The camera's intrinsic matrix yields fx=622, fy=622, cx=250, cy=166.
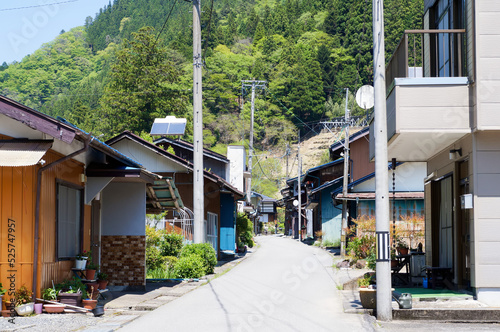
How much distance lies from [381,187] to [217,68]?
219ft

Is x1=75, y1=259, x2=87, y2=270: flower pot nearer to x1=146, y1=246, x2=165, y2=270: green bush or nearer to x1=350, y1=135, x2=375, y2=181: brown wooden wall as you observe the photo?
x1=146, y1=246, x2=165, y2=270: green bush

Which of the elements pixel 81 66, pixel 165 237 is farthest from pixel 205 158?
pixel 81 66

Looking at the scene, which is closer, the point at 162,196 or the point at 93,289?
the point at 93,289

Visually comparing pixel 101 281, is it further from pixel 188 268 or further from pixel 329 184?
pixel 329 184

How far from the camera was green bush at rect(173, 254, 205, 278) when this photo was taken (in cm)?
1883

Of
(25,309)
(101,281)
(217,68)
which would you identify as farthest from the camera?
(217,68)

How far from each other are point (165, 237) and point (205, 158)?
1267 centimetres

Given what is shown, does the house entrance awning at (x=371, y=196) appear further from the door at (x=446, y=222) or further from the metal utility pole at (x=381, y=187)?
the metal utility pole at (x=381, y=187)

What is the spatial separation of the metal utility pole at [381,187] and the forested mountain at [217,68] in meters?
41.3

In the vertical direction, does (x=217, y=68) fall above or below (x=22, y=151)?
above

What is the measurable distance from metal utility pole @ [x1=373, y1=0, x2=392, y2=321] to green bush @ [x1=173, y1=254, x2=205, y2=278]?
29.8ft

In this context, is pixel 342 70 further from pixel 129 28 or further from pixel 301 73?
pixel 129 28

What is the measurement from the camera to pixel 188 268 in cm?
1881

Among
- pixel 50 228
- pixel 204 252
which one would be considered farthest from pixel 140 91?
pixel 50 228
